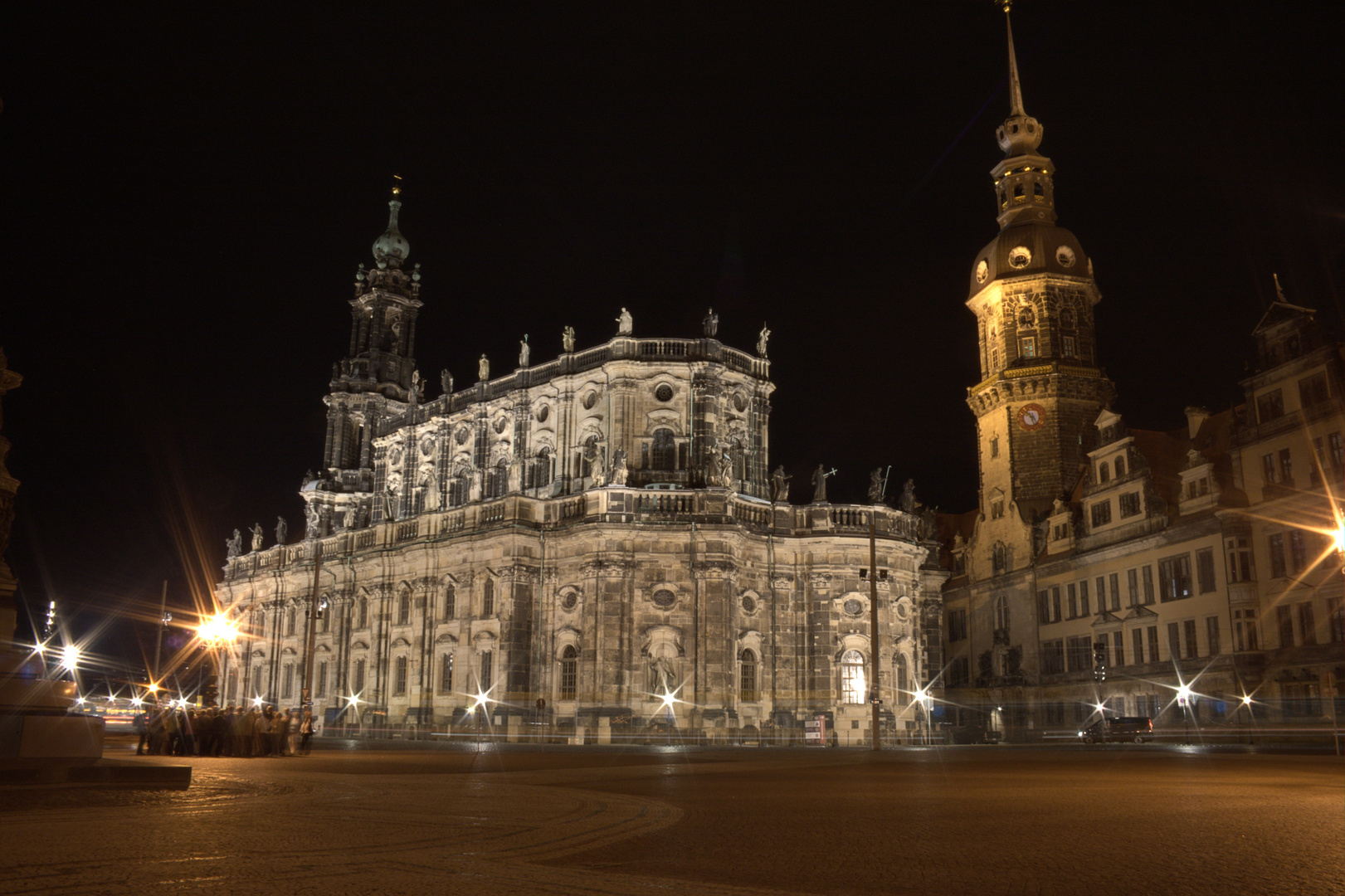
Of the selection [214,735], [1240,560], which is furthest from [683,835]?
[1240,560]

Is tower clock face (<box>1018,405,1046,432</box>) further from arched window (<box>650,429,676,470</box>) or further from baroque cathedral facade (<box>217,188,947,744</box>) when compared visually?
arched window (<box>650,429,676,470</box>)

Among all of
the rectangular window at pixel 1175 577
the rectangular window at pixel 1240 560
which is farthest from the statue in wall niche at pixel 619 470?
the rectangular window at pixel 1240 560

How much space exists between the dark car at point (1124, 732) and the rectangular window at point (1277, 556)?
822 centimetres

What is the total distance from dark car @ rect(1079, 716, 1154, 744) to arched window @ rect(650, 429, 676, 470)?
23.3 m

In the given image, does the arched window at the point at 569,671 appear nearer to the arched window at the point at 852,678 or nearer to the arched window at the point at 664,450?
the arched window at the point at 664,450

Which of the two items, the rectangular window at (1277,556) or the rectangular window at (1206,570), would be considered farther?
the rectangular window at (1206,570)

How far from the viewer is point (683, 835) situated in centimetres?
1172

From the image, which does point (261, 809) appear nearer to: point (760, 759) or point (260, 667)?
point (760, 759)

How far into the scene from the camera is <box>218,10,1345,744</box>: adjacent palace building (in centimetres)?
4709

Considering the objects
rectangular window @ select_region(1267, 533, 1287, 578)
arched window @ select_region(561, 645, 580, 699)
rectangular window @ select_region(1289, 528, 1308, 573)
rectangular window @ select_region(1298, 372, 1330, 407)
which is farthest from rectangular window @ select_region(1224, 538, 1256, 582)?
arched window @ select_region(561, 645, 580, 699)

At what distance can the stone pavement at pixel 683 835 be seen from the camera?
332 inches

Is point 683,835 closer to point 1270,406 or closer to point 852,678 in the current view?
point 852,678

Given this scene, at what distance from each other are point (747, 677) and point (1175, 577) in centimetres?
2085

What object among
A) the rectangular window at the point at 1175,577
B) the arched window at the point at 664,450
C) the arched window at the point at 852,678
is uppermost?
the arched window at the point at 664,450
